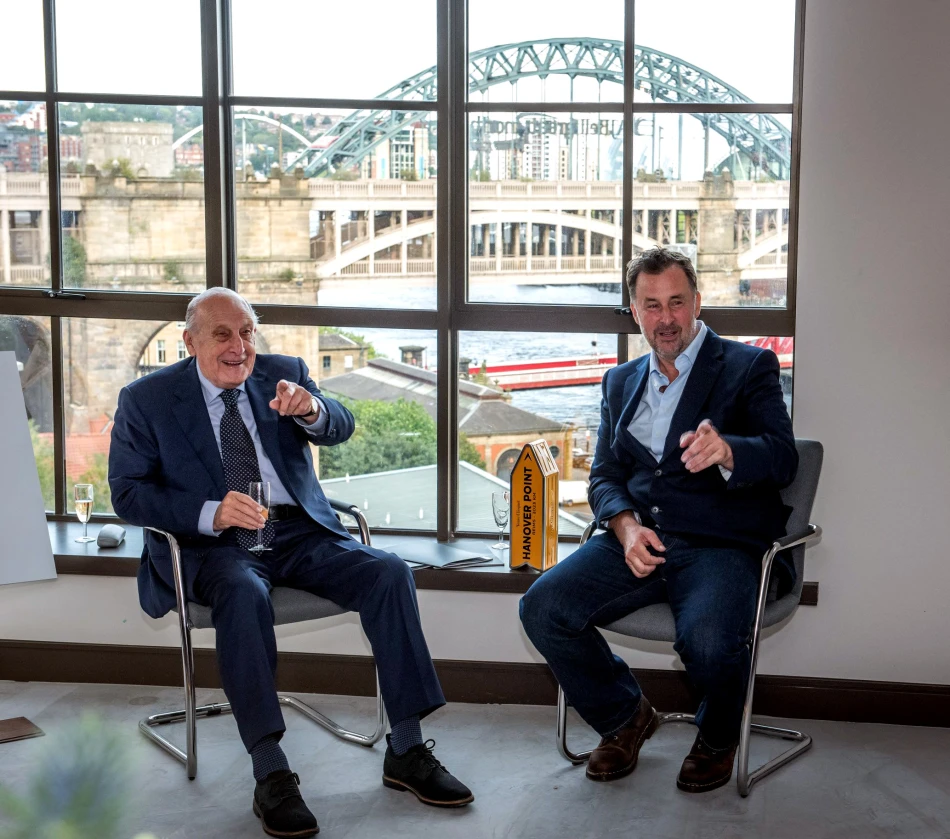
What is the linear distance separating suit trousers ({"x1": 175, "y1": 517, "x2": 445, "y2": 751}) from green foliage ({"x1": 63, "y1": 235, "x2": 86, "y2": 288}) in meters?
1.31

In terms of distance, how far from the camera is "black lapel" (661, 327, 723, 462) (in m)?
2.74

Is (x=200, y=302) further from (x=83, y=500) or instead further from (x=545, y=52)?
(x=545, y=52)

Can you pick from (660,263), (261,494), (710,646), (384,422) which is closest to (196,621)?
(261,494)

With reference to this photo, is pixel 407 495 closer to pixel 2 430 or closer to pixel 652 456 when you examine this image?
pixel 652 456

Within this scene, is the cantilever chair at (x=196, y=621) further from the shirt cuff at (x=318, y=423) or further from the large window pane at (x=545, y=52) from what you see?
the large window pane at (x=545, y=52)

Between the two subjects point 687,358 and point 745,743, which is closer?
point 745,743

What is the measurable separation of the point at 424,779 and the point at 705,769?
28.1 inches

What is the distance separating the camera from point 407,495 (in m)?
3.54

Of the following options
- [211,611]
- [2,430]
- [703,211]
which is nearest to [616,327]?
[703,211]

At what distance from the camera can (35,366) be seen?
11.9 feet

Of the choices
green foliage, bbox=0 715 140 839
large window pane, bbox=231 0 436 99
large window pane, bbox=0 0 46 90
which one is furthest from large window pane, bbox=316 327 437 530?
green foliage, bbox=0 715 140 839

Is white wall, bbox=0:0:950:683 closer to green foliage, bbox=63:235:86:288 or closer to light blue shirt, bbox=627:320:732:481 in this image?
light blue shirt, bbox=627:320:732:481

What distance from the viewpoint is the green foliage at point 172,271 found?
11.6 feet

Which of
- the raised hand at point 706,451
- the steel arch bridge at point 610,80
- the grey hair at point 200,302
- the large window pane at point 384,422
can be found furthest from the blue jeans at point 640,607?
the steel arch bridge at point 610,80
